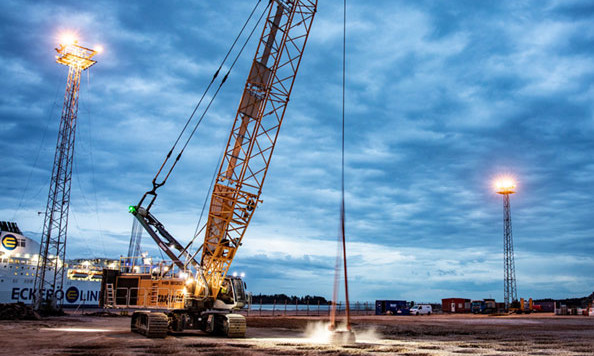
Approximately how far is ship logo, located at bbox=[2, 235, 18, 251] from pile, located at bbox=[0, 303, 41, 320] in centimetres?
3880

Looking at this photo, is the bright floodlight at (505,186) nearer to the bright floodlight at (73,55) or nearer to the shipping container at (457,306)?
the shipping container at (457,306)

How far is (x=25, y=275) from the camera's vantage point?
75938 mm

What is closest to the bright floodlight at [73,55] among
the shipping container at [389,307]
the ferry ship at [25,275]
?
the ferry ship at [25,275]

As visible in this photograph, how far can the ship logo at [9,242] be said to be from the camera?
246ft

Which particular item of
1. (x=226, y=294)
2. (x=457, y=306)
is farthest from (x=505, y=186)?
(x=226, y=294)

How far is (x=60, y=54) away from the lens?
5978 centimetres

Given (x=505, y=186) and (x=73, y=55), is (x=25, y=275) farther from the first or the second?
(x=505, y=186)

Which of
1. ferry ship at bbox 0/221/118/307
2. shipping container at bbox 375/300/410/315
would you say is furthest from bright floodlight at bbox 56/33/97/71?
shipping container at bbox 375/300/410/315

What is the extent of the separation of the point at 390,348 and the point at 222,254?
40.9 ft

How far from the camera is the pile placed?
3934cm

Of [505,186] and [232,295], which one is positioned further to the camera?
[505,186]

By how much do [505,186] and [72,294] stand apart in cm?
7865

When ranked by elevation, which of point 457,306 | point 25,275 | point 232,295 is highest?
point 232,295

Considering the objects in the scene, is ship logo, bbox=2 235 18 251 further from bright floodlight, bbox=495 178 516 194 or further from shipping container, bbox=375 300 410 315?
bright floodlight, bbox=495 178 516 194
